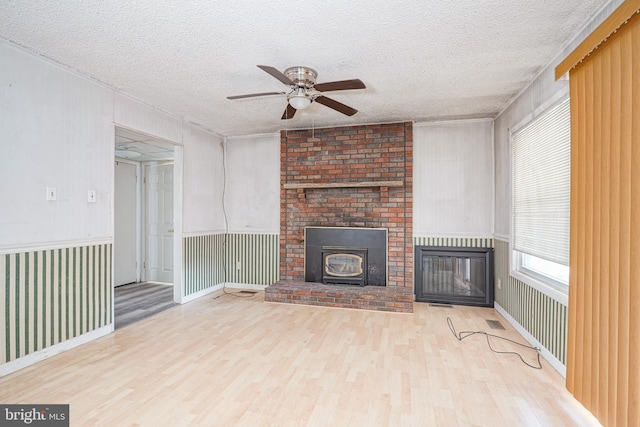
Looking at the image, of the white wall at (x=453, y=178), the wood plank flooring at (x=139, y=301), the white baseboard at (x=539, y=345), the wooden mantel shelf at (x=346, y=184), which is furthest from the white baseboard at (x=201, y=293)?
the white baseboard at (x=539, y=345)

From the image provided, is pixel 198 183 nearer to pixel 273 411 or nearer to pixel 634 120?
pixel 273 411

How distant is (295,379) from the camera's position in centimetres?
233

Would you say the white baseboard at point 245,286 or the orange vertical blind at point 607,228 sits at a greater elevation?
the orange vertical blind at point 607,228

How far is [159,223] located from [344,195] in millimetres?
3307

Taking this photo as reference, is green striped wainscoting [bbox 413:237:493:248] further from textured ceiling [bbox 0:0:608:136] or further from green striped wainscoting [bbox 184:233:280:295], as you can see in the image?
green striped wainscoting [bbox 184:233:280:295]

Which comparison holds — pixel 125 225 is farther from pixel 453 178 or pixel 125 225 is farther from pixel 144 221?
pixel 453 178

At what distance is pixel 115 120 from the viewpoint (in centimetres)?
328

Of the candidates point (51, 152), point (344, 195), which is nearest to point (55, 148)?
point (51, 152)

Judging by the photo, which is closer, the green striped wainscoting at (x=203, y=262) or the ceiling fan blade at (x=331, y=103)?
the ceiling fan blade at (x=331, y=103)

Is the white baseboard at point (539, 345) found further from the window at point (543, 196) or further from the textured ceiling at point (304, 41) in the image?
the textured ceiling at point (304, 41)

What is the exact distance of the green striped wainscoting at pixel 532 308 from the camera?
2.46 m

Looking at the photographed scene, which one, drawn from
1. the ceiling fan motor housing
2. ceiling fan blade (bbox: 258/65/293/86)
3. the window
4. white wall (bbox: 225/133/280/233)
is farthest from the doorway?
the window

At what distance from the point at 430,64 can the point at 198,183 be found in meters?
3.43

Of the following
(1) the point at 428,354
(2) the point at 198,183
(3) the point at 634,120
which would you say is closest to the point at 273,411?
(1) the point at 428,354
